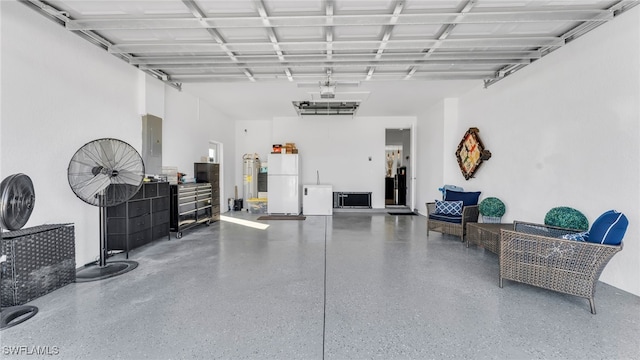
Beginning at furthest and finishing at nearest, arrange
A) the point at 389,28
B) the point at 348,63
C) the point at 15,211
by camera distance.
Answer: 1. the point at 348,63
2. the point at 389,28
3. the point at 15,211

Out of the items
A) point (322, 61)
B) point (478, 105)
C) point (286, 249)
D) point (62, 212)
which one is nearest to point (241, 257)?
point (286, 249)

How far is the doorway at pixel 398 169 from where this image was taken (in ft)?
31.6

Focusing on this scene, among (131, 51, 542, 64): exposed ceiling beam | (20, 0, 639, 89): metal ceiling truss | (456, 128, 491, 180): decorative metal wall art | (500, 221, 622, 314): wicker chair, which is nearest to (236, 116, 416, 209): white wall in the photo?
(456, 128, 491, 180): decorative metal wall art

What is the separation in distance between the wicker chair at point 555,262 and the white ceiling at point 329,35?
2241 mm

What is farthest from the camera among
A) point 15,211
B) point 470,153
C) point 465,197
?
point 470,153

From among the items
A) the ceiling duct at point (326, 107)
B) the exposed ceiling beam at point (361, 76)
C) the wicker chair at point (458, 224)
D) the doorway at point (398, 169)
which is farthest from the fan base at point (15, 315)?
the doorway at point (398, 169)

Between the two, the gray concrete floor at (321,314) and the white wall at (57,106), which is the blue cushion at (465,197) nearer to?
the gray concrete floor at (321,314)

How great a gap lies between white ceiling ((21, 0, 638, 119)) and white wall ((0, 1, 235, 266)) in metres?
0.23

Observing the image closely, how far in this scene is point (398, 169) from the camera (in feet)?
34.5

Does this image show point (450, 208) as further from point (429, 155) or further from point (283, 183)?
point (283, 183)

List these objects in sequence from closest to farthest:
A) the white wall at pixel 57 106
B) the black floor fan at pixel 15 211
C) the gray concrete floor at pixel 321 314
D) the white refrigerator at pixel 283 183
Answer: the gray concrete floor at pixel 321 314 < the black floor fan at pixel 15 211 < the white wall at pixel 57 106 < the white refrigerator at pixel 283 183

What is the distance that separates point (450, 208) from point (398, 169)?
226 inches

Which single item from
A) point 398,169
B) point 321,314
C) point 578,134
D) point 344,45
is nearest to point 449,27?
point 344,45

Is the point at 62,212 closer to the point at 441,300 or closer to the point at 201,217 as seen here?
the point at 201,217
